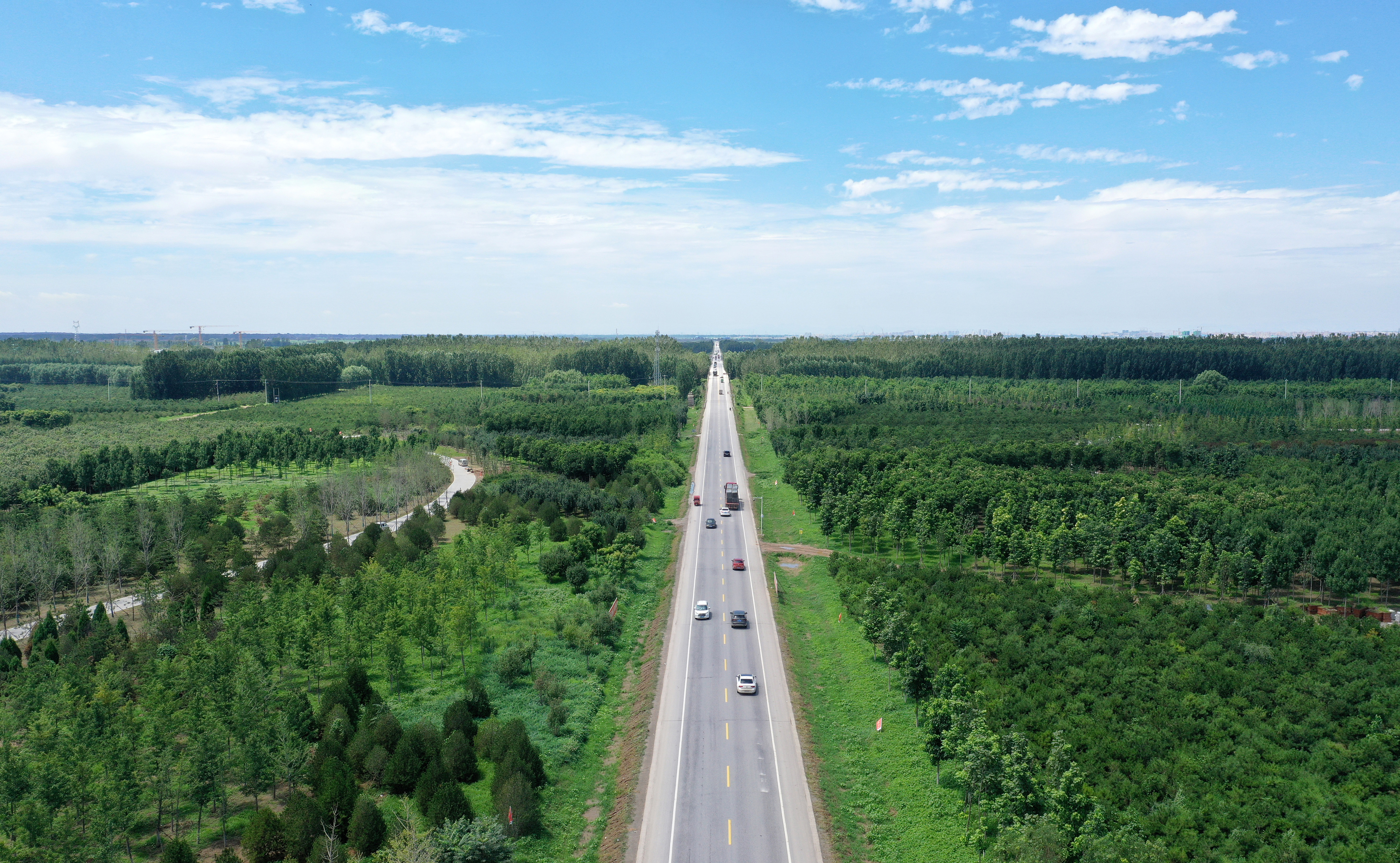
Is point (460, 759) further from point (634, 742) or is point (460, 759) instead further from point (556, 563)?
point (556, 563)

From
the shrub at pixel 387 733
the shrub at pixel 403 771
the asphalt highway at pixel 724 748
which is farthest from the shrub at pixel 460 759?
the asphalt highway at pixel 724 748

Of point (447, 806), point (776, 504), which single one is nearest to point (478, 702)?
point (447, 806)

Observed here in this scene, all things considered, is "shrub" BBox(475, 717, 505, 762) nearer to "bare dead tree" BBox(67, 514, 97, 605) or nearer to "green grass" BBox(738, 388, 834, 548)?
"green grass" BBox(738, 388, 834, 548)

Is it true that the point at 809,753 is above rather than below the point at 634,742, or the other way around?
above

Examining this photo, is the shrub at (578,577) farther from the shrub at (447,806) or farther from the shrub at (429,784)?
the shrub at (447,806)

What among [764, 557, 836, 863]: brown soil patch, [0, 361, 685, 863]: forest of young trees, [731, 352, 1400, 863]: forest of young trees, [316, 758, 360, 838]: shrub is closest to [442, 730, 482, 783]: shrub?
[0, 361, 685, 863]: forest of young trees
